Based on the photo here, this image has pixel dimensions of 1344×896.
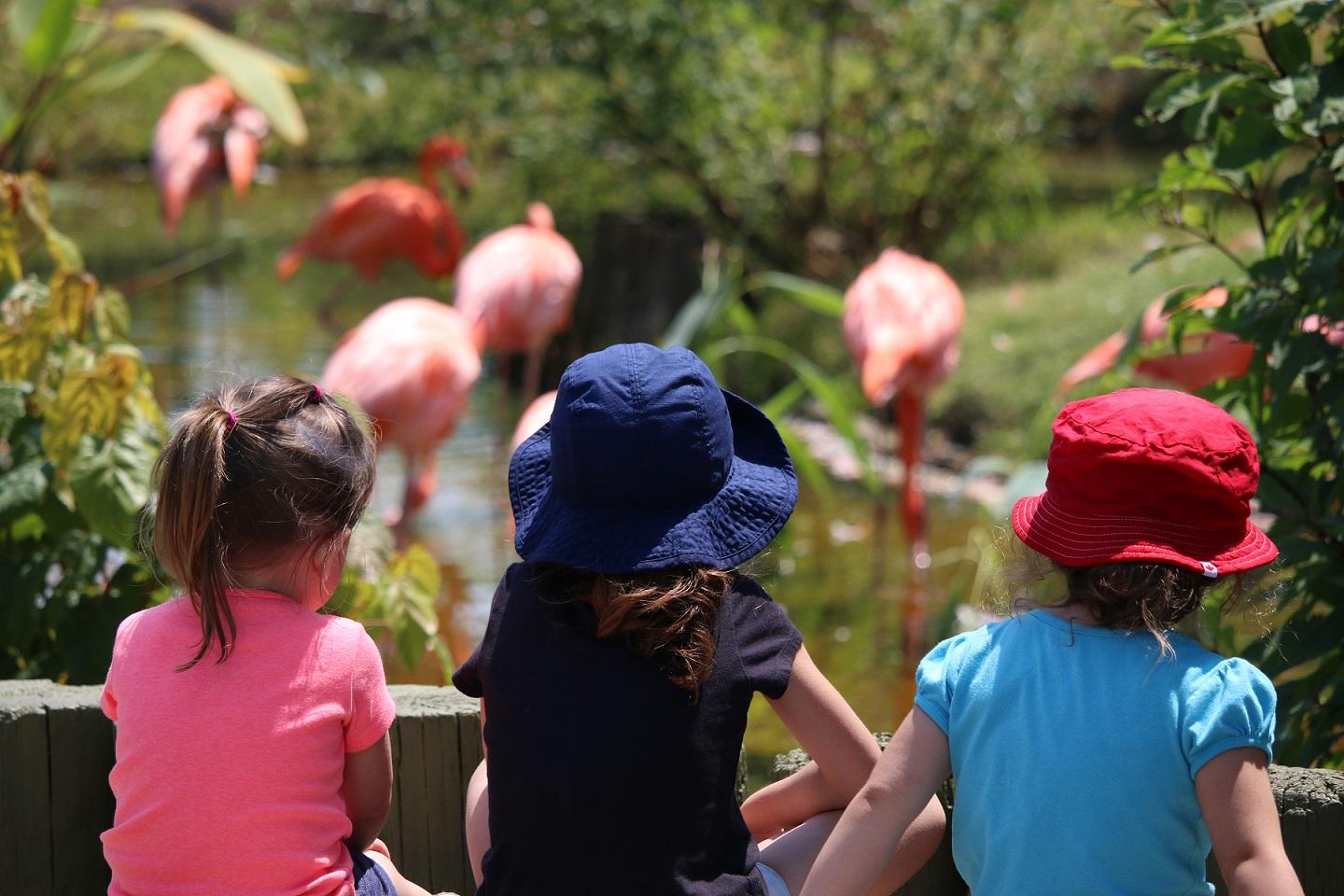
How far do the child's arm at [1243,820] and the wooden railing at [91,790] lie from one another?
0.38 meters

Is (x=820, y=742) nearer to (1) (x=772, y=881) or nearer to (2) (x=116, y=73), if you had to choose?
(1) (x=772, y=881)

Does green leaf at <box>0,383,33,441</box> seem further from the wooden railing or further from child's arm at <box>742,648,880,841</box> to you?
child's arm at <box>742,648,880,841</box>

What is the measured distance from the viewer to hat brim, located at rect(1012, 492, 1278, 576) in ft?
4.19

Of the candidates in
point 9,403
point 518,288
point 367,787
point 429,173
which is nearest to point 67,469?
point 9,403

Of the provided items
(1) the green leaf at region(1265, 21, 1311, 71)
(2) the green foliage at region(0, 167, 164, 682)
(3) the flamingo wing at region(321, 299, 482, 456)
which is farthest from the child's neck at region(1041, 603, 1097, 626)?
(3) the flamingo wing at region(321, 299, 482, 456)

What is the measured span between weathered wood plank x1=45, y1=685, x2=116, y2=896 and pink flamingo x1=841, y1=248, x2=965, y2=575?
2356mm

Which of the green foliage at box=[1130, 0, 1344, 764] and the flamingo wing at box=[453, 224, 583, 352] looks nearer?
the green foliage at box=[1130, 0, 1344, 764]

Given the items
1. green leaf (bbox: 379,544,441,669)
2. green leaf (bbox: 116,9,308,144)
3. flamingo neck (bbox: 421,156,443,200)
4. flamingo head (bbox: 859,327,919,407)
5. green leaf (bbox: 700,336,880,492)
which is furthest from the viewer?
flamingo neck (bbox: 421,156,443,200)

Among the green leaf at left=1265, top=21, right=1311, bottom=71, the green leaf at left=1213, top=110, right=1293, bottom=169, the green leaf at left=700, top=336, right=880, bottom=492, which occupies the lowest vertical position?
the green leaf at left=700, top=336, right=880, bottom=492

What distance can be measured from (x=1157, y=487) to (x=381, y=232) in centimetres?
430

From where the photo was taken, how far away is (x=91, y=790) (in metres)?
1.66

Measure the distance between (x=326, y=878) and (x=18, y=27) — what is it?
203 cm

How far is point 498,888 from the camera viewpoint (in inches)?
54.3

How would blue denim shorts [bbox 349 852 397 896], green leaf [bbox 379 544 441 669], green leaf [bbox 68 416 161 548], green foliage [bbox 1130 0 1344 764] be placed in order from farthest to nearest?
green leaf [bbox 379 544 441 669] → green leaf [bbox 68 416 161 548] → green foliage [bbox 1130 0 1344 764] → blue denim shorts [bbox 349 852 397 896]
